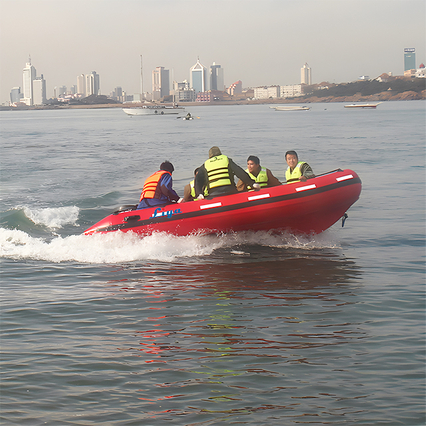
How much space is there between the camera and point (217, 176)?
28.8ft

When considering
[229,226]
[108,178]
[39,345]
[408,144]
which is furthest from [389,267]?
[408,144]

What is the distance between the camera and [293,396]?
162 inches

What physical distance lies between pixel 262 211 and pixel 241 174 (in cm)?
76

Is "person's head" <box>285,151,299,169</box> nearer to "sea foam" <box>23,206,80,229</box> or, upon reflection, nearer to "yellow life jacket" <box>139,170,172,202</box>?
"yellow life jacket" <box>139,170,172,202</box>

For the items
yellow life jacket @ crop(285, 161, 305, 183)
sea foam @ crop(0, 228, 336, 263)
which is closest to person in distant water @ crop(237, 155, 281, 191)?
yellow life jacket @ crop(285, 161, 305, 183)

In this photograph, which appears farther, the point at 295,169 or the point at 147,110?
the point at 147,110

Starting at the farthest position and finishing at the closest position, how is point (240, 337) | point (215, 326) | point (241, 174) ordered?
point (241, 174), point (215, 326), point (240, 337)

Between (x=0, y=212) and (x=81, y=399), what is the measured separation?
9994 millimetres

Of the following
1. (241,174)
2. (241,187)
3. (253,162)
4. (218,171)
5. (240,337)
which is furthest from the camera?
(241,187)

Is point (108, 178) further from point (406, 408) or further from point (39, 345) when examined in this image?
point (406, 408)

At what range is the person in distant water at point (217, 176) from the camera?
28.1 ft

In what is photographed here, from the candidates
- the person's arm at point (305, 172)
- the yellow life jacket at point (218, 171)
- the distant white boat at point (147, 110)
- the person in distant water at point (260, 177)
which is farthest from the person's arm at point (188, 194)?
the distant white boat at point (147, 110)

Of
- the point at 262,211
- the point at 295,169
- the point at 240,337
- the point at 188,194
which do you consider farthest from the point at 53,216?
the point at 240,337

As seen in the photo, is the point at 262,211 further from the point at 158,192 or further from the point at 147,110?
the point at 147,110
